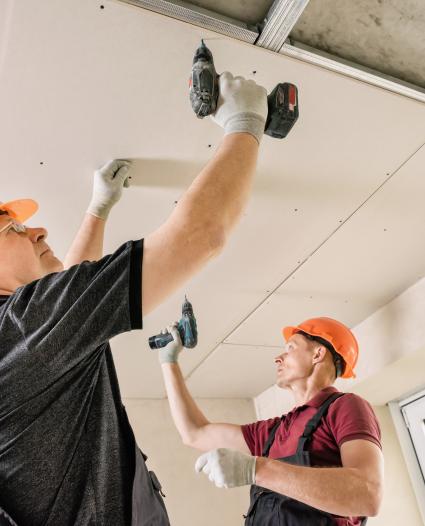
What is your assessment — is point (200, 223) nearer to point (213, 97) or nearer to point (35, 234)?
point (213, 97)

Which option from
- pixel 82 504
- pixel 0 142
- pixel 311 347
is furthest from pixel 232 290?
pixel 82 504

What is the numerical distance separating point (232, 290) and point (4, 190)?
1183 mm

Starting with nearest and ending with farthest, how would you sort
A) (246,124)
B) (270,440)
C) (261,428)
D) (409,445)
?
1. (246,124)
2. (270,440)
3. (261,428)
4. (409,445)

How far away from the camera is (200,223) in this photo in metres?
0.82

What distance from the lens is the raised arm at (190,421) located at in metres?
2.13

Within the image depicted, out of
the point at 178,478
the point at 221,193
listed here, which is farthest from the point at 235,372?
the point at 221,193

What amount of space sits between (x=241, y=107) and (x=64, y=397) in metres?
0.72

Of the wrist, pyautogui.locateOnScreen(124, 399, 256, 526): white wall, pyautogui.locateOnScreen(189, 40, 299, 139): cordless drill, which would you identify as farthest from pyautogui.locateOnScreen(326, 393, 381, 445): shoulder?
pyautogui.locateOnScreen(124, 399, 256, 526): white wall

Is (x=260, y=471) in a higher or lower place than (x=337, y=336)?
lower

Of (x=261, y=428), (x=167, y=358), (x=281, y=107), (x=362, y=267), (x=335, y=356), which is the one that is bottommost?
(x=261, y=428)

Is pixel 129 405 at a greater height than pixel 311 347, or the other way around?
pixel 129 405

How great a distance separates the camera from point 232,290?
244 centimetres

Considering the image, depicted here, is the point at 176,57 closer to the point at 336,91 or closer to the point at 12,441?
the point at 336,91

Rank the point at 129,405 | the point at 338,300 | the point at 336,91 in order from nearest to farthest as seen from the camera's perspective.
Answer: the point at 336,91, the point at 338,300, the point at 129,405
